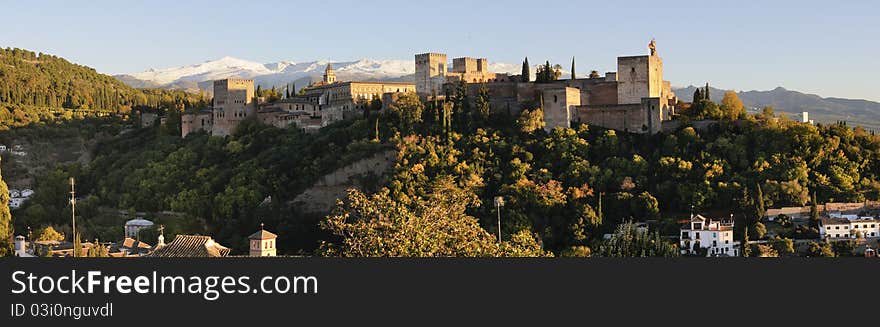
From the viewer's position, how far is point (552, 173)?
142 ft

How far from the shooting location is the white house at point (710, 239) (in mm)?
37719

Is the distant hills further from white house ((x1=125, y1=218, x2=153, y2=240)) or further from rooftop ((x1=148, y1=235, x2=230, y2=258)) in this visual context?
rooftop ((x1=148, y1=235, x2=230, y2=258))

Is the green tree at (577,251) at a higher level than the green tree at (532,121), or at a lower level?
lower

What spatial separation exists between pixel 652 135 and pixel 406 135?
9.19 metres

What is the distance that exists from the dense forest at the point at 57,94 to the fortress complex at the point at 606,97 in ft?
78.1

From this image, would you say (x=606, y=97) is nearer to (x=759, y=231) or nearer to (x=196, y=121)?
(x=759, y=231)

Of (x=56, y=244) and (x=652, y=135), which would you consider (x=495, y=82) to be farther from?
(x=56, y=244)

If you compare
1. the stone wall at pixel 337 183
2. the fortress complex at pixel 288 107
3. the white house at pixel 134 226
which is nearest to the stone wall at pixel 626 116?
the stone wall at pixel 337 183

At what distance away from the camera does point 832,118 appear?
95.4 metres

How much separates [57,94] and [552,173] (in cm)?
4821

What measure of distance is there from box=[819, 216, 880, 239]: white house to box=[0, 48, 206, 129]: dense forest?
36.8 metres

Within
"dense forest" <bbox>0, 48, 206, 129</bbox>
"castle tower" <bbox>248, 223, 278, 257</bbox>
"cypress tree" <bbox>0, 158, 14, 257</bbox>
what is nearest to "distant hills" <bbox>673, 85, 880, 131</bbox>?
"dense forest" <bbox>0, 48, 206, 129</bbox>

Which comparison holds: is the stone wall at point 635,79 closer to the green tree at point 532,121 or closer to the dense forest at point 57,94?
the green tree at point 532,121

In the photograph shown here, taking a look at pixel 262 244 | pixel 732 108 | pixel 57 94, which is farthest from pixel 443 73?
pixel 57 94
